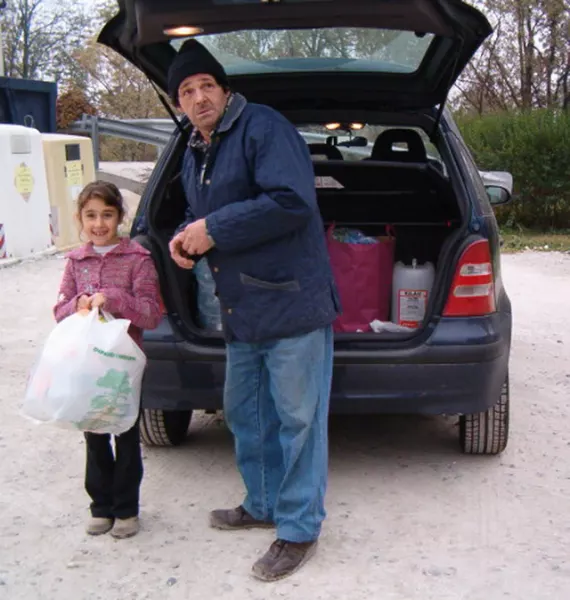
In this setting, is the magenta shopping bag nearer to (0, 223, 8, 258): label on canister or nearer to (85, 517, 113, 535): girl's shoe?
(85, 517, 113, 535): girl's shoe

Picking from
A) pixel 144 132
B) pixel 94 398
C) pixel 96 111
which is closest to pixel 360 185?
pixel 94 398

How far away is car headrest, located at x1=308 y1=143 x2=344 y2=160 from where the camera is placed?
17.1ft

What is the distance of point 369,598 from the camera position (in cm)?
279

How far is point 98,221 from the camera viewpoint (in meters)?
3.16

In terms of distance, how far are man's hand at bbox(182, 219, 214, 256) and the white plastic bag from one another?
0.46 meters

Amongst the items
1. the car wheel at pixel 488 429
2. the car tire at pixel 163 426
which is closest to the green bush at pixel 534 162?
the car wheel at pixel 488 429

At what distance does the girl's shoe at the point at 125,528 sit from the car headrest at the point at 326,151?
8.93 feet

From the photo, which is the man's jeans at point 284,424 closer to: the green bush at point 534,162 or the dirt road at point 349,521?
the dirt road at point 349,521

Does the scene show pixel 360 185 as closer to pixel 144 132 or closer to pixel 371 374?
pixel 371 374

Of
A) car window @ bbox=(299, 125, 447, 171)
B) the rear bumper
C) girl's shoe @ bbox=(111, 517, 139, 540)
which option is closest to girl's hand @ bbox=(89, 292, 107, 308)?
the rear bumper

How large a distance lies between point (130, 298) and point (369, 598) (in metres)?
1.34

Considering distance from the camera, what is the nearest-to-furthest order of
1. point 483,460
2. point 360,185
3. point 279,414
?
point 279,414 < point 483,460 < point 360,185

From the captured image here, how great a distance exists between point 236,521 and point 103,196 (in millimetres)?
1344

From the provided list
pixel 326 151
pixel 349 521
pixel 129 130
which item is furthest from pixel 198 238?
pixel 129 130
